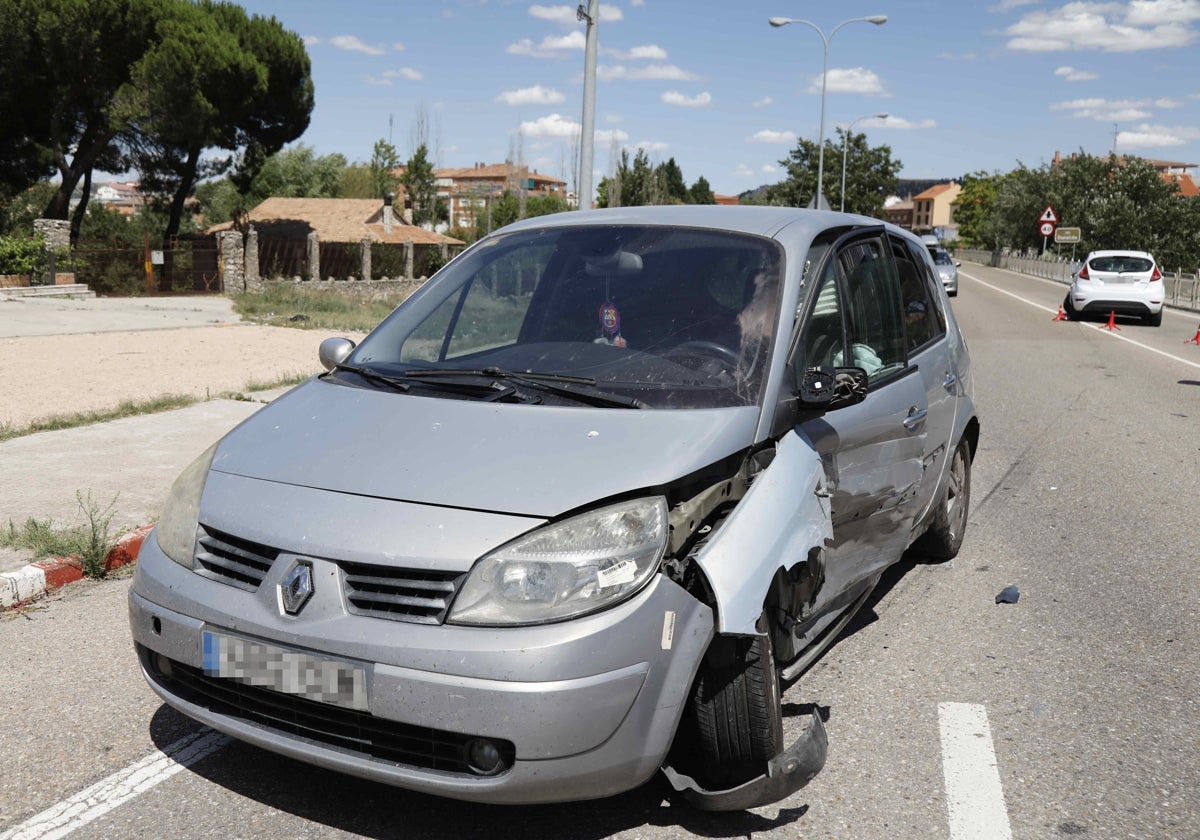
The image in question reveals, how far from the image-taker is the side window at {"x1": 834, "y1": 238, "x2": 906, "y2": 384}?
4.26m

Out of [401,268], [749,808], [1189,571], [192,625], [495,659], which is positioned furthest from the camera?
[401,268]

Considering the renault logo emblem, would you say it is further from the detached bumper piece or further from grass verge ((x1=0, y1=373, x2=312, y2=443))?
grass verge ((x1=0, y1=373, x2=312, y2=443))

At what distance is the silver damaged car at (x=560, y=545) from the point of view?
107 inches

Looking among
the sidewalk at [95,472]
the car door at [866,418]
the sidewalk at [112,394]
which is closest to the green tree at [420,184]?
the sidewalk at [112,394]

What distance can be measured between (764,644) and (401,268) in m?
46.5

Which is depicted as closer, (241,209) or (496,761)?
(496,761)

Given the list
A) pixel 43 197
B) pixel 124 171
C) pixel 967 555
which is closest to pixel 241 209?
pixel 43 197

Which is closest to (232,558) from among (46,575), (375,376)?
(375,376)

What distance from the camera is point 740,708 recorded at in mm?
3033

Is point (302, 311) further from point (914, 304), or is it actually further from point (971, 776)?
point (971, 776)

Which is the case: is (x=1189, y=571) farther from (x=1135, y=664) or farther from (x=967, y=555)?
(x=1135, y=664)

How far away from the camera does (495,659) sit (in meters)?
2.65

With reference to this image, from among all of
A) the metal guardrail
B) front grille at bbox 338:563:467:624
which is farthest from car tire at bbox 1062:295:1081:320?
front grille at bbox 338:563:467:624

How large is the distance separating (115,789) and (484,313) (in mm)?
2108
